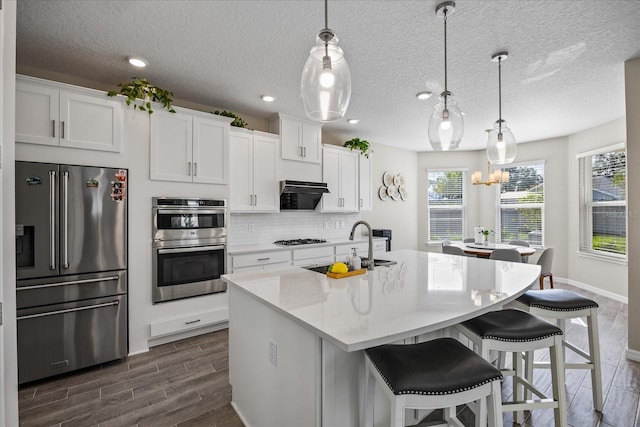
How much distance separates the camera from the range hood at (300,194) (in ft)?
13.5

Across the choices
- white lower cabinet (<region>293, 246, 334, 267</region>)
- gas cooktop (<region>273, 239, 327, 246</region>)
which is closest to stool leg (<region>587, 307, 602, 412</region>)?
white lower cabinet (<region>293, 246, 334, 267</region>)

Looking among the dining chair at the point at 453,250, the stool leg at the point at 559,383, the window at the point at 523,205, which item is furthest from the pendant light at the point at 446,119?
the window at the point at 523,205

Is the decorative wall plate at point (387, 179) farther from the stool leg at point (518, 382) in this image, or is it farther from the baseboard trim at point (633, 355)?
the stool leg at point (518, 382)

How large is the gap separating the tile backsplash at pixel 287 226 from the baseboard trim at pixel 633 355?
3.55m

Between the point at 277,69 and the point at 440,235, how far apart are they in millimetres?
5120

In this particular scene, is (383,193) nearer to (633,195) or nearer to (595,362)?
(633,195)

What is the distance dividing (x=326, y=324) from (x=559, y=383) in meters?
1.43

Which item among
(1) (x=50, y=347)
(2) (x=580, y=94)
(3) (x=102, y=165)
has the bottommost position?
(1) (x=50, y=347)

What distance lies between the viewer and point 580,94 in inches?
136

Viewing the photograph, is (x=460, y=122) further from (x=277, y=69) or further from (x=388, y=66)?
(x=277, y=69)

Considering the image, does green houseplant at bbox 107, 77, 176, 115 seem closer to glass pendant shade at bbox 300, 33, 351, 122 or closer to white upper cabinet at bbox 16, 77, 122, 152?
white upper cabinet at bbox 16, 77, 122, 152

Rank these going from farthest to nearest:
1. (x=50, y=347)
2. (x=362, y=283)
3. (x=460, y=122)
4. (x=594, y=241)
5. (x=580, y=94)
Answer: (x=594, y=241) < (x=580, y=94) < (x=50, y=347) < (x=460, y=122) < (x=362, y=283)

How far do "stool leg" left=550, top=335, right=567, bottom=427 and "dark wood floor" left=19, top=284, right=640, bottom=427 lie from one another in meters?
0.33

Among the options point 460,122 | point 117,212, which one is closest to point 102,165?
point 117,212
